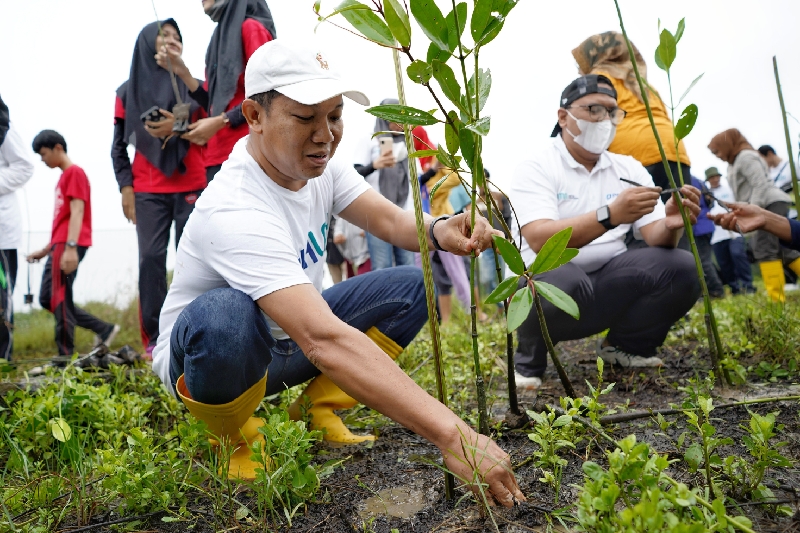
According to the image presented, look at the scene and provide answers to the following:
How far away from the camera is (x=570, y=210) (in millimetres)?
2715

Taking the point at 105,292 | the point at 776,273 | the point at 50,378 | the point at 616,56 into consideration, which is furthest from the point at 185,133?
the point at 105,292

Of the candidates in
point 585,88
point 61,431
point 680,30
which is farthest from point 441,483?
point 585,88

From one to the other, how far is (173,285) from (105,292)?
5998mm

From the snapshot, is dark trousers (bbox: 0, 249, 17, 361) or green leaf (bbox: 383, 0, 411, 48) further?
dark trousers (bbox: 0, 249, 17, 361)

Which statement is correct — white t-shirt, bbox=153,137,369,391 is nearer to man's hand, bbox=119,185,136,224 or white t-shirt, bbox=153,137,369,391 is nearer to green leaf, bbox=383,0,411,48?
green leaf, bbox=383,0,411,48

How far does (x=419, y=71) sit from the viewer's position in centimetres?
115

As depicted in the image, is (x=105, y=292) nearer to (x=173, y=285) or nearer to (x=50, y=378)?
(x=50, y=378)

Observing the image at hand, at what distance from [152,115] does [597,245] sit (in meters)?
2.22

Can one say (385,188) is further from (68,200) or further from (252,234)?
(252,234)

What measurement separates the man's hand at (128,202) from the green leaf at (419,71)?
2722 millimetres

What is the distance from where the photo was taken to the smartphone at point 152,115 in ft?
10.1

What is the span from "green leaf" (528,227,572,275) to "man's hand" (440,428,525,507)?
14.2 inches

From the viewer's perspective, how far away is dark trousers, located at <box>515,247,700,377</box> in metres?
2.49

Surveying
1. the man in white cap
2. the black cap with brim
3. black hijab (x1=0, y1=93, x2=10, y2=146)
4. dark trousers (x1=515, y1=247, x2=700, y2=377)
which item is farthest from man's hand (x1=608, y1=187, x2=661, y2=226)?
black hijab (x1=0, y1=93, x2=10, y2=146)
